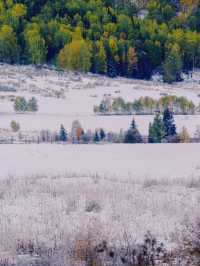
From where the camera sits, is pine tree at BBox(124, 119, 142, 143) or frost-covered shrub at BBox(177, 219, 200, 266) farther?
pine tree at BBox(124, 119, 142, 143)

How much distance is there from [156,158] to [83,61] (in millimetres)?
25389

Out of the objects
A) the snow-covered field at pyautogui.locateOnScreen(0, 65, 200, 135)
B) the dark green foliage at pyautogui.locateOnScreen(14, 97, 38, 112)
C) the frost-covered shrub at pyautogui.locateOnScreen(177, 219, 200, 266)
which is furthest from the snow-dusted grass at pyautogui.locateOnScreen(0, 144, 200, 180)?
the dark green foliage at pyautogui.locateOnScreen(14, 97, 38, 112)

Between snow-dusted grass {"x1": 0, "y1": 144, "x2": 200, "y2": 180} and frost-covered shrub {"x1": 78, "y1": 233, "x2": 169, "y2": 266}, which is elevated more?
snow-dusted grass {"x1": 0, "y1": 144, "x2": 200, "y2": 180}

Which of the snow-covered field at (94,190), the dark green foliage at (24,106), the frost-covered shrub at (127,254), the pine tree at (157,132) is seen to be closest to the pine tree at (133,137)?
the pine tree at (157,132)

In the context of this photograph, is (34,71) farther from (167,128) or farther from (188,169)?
(188,169)

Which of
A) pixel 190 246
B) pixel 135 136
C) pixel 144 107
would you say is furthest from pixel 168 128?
pixel 190 246

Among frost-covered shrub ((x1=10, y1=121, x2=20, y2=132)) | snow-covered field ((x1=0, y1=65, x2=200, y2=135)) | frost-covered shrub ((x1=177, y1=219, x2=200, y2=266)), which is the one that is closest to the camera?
frost-covered shrub ((x1=177, y1=219, x2=200, y2=266))

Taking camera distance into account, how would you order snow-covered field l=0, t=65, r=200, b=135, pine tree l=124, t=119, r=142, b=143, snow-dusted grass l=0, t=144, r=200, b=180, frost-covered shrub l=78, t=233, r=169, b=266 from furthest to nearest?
1. snow-covered field l=0, t=65, r=200, b=135
2. pine tree l=124, t=119, r=142, b=143
3. snow-dusted grass l=0, t=144, r=200, b=180
4. frost-covered shrub l=78, t=233, r=169, b=266

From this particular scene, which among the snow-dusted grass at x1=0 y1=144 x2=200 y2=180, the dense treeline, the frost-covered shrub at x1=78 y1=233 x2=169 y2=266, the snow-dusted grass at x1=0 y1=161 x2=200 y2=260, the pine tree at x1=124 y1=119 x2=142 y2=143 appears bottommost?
the frost-covered shrub at x1=78 y1=233 x2=169 y2=266

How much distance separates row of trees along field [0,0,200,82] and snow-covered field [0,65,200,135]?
1.68 m

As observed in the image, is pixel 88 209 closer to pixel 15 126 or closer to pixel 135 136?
pixel 135 136

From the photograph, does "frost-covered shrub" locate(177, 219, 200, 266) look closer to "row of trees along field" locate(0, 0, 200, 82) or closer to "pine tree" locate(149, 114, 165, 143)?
"pine tree" locate(149, 114, 165, 143)

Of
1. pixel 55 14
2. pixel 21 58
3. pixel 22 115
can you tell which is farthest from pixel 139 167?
pixel 55 14

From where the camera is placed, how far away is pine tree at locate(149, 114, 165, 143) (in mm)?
17281
